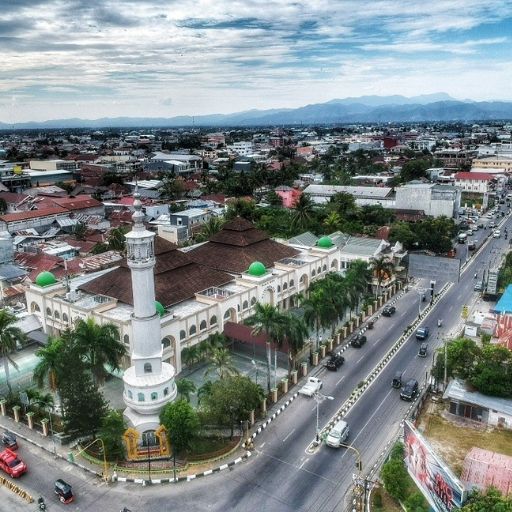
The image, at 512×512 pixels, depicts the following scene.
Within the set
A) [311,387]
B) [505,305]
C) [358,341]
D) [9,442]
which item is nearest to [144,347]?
[9,442]

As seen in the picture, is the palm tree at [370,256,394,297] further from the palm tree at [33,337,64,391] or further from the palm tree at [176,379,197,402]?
the palm tree at [33,337,64,391]

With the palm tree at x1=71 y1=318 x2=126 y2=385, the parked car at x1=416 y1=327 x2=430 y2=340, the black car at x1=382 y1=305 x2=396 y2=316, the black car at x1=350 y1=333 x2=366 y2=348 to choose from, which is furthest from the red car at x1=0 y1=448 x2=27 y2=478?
the black car at x1=382 y1=305 x2=396 y2=316

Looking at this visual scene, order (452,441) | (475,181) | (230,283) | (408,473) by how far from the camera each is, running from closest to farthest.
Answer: (408,473)
(452,441)
(230,283)
(475,181)

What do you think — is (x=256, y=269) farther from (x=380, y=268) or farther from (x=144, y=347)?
(x=144, y=347)

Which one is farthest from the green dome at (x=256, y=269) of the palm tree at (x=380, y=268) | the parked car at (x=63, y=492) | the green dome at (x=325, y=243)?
the parked car at (x=63, y=492)

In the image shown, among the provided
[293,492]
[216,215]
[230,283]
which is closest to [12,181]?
[216,215]

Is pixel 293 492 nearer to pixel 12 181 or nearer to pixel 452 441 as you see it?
pixel 452 441

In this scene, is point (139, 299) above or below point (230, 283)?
above
